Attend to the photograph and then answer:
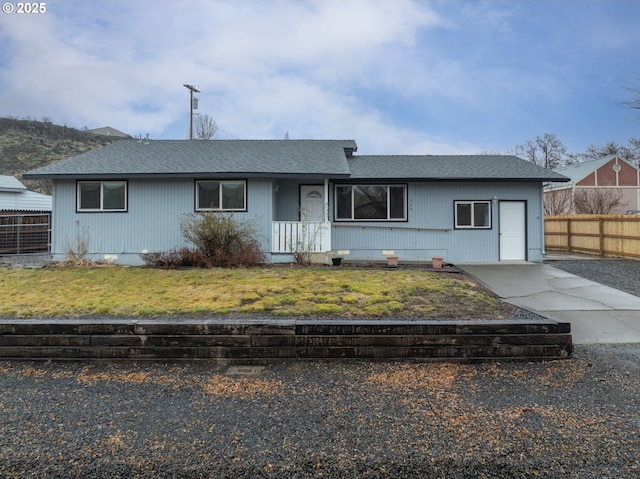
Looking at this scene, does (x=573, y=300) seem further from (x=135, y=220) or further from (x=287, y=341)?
(x=135, y=220)

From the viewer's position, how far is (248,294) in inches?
259

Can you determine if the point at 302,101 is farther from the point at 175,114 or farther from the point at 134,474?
the point at 175,114

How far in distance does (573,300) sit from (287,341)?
5684mm

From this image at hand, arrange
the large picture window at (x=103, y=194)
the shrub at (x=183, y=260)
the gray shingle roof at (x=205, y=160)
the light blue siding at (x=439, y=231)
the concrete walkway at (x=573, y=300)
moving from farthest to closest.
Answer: the light blue siding at (x=439, y=231)
the large picture window at (x=103, y=194)
the gray shingle roof at (x=205, y=160)
the shrub at (x=183, y=260)
the concrete walkway at (x=573, y=300)

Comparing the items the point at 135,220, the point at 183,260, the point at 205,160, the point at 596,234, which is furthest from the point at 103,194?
the point at 596,234

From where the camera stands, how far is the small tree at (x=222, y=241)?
10.2 metres

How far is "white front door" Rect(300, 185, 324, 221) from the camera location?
12.5 metres

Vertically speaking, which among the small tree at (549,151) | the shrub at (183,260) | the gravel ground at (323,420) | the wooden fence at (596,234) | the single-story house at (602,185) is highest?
the small tree at (549,151)

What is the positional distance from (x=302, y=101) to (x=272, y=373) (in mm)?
16586

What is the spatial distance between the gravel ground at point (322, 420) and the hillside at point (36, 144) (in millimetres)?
43837

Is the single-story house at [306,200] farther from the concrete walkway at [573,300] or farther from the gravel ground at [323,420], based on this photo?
the gravel ground at [323,420]

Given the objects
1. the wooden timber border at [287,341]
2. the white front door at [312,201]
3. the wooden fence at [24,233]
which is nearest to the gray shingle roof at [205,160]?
the white front door at [312,201]

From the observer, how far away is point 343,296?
6395 mm

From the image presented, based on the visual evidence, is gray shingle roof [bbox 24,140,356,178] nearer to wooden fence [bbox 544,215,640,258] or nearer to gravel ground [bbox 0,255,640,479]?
gravel ground [bbox 0,255,640,479]
